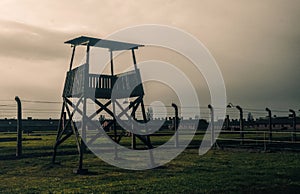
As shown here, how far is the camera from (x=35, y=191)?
9602 millimetres

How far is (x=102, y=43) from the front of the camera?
52.5ft

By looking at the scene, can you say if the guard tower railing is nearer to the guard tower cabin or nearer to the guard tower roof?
the guard tower cabin

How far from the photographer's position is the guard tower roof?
15.2 m

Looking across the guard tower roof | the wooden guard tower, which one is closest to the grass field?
the wooden guard tower

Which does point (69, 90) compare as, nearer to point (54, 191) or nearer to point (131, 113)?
point (131, 113)

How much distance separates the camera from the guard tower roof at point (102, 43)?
50.0ft

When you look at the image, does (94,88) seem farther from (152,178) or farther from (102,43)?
(152,178)

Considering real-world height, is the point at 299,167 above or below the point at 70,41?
below

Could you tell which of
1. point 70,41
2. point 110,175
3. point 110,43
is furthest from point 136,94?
point 110,175

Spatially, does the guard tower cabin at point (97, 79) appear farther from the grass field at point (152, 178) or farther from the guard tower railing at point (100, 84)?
the grass field at point (152, 178)

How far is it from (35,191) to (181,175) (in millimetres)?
4862

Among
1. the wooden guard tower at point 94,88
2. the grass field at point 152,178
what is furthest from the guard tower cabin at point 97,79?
the grass field at point 152,178

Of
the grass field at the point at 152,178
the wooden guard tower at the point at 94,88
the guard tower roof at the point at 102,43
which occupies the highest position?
the guard tower roof at the point at 102,43

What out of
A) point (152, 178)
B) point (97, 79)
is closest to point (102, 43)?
point (97, 79)
